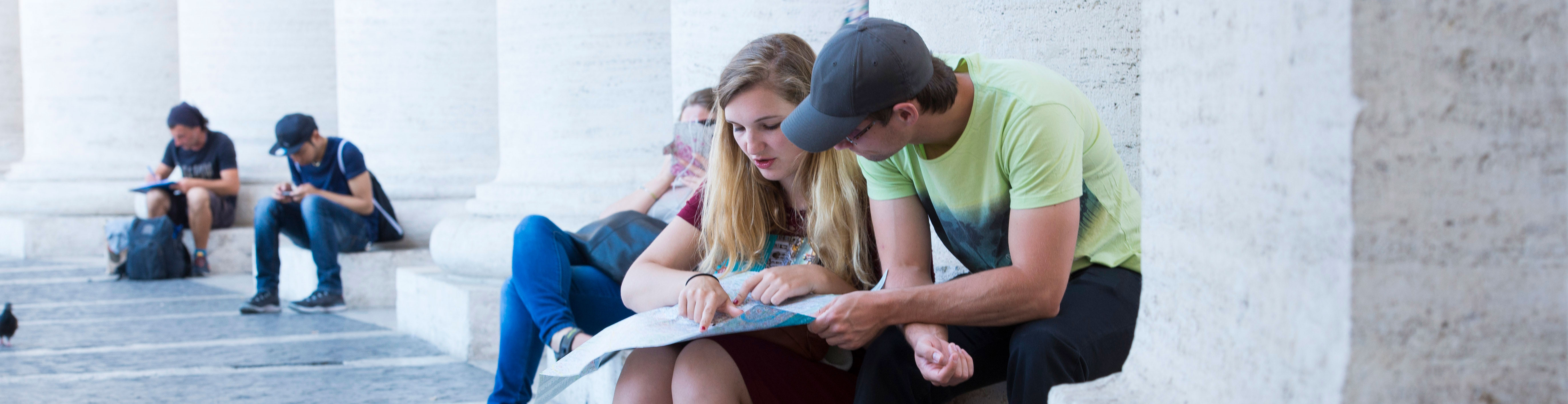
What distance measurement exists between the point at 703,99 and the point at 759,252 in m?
1.31

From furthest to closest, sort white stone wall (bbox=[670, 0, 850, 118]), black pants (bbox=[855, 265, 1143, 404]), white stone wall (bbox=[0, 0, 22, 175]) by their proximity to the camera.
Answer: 1. white stone wall (bbox=[0, 0, 22, 175])
2. white stone wall (bbox=[670, 0, 850, 118])
3. black pants (bbox=[855, 265, 1143, 404])

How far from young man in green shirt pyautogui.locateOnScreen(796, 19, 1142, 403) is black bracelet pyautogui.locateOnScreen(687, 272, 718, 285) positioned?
0.39 meters

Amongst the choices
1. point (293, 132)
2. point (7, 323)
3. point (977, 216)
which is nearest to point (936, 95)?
point (977, 216)

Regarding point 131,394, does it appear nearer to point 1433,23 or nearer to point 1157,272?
point 1157,272

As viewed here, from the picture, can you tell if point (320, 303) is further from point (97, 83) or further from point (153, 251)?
point (97, 83)

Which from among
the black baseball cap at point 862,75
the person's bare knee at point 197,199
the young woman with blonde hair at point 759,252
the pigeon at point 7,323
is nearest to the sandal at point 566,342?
the young woman with blonde hair at point 759,252

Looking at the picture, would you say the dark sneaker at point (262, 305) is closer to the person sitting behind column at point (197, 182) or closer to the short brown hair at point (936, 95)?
the person sitting behind column at point (197, 182)

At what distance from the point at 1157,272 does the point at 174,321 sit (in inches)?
270

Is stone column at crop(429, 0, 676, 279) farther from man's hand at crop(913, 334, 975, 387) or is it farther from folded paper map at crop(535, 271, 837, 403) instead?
man's hand at crop(913, 334, 975, 387)

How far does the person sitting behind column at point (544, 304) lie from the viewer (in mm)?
3672

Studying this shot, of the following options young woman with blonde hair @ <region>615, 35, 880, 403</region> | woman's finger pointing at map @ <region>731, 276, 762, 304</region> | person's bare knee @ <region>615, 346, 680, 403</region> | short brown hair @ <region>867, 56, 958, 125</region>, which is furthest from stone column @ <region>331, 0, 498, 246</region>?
short brown hair @ <region>867, 56, 958, 125</region>

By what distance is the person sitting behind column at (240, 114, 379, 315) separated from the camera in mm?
7328

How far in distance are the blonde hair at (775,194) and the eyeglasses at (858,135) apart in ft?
1.51

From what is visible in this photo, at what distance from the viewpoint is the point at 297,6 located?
10953 mm
